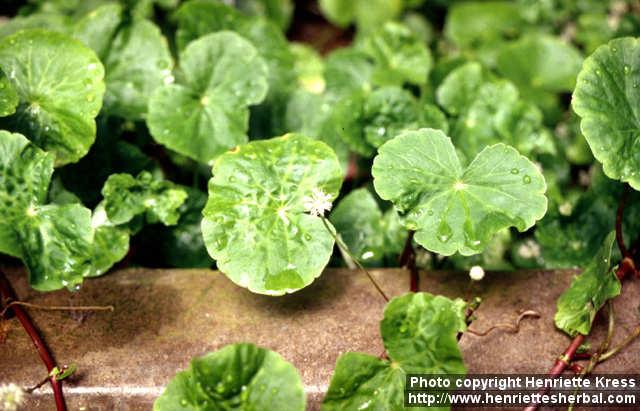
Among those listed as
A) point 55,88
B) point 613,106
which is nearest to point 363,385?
point 613,106

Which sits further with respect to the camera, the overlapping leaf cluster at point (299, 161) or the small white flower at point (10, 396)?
the overlapping leaf cluster at point (299, 161)

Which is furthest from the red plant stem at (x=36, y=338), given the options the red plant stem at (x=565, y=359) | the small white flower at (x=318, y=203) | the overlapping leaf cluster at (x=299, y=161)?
the red plant stem at (x=565, y=359)

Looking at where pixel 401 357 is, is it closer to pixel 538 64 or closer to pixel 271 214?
pixel 271 214

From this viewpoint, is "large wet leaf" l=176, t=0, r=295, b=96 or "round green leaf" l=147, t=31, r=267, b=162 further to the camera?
"large wet leaf" l=176, t=0, r=295, b=96

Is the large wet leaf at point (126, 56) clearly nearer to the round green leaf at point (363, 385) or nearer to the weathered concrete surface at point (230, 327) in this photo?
the weathered concrete surface at point (230, 327)

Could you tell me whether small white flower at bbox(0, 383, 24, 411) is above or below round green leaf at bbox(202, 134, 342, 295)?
below

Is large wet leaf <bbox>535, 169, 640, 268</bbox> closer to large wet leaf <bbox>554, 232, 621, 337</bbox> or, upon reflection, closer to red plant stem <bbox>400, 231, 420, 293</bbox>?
large wet leaf <bbox>554, 232, 621, 337</bbox>

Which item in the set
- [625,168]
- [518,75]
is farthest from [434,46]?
[625,168]

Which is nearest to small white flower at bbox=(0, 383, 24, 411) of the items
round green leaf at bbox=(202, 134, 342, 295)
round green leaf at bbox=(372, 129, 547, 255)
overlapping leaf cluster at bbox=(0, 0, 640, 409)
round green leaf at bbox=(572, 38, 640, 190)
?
overlapping leaf cluster at bbox=(0, 0, 640, 409)

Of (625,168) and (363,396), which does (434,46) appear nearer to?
(625,168)
